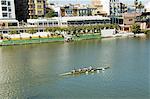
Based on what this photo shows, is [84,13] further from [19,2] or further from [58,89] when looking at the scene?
[58,89]

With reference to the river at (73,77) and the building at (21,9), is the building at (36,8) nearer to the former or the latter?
the building at (21,9)

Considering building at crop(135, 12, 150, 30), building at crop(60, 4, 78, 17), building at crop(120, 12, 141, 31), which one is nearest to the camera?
building at crop(120, 12, 141, 31)

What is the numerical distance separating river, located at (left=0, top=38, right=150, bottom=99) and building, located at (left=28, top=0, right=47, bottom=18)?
17688mm

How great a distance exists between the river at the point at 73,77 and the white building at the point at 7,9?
11.3 meters

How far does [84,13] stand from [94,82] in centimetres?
3590

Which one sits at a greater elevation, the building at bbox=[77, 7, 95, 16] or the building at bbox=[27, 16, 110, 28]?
the building at bbox=[77, 7, 95, 16]

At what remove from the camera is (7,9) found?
127ft

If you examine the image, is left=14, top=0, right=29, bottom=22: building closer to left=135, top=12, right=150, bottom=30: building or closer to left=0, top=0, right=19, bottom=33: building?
left=0, top=0, right=19, bottom=33: building

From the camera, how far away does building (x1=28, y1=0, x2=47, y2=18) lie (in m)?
44.6

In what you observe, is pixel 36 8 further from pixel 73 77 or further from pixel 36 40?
pixel 73 77

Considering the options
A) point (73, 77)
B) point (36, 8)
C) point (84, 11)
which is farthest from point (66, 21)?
point (73, 77)

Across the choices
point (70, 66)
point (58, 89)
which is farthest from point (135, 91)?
point (70, 66)

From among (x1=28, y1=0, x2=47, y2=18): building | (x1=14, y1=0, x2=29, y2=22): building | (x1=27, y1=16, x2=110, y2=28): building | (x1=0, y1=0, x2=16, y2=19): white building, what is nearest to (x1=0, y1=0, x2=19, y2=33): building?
(x1=0, y1=0, x2=16, y2=19): white building

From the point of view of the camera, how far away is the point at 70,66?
2091 centimetres
